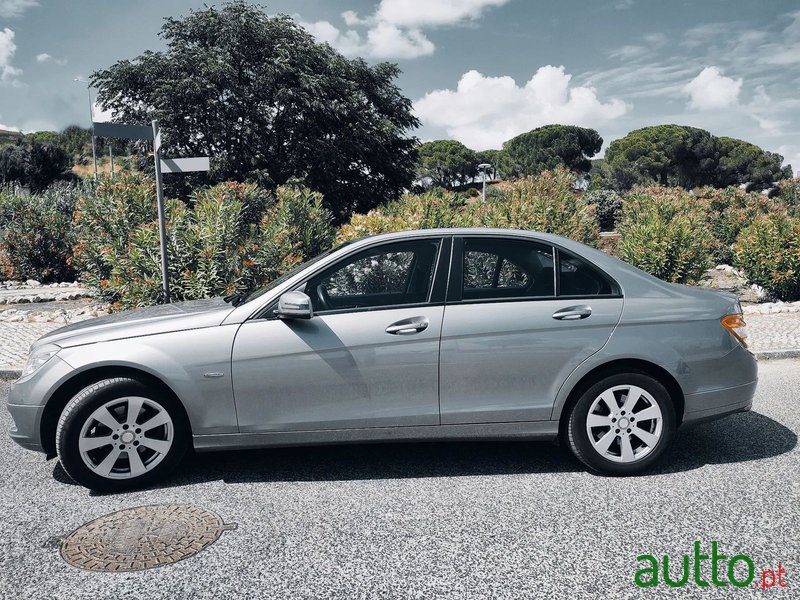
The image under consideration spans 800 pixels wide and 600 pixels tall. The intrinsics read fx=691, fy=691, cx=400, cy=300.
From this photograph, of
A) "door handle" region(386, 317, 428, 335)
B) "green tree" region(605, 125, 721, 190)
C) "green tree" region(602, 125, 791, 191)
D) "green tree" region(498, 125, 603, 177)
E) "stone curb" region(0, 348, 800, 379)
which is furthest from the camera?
"green tree" region(498, 125, 603, 177)

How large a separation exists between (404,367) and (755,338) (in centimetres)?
649

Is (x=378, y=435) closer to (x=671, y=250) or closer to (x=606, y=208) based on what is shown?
(x=671, y=250)

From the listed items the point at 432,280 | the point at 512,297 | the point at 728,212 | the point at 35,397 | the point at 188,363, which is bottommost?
the point at 35,397

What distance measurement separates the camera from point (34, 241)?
17.7 m

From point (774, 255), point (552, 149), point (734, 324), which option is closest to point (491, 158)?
point (552, 149)

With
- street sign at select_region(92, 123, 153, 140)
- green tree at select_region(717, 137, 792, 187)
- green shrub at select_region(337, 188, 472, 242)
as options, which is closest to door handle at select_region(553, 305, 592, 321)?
street sign at select_region(92, 123, 153, 140)

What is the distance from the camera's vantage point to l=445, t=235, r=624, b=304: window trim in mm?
4234

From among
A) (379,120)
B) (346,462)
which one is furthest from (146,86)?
(346,462)

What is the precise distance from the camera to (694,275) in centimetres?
1168

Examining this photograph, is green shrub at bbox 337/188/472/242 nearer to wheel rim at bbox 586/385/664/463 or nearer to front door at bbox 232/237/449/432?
front door at bbox 232/237/449/432

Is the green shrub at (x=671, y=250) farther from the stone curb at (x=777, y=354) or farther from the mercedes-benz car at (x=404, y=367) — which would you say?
the mercedes-benz car at (x=404, y=367)

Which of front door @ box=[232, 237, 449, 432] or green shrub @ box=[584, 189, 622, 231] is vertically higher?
green shrub @ box=[584, 189, 622, 231]

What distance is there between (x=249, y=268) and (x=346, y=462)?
5495 millimetres

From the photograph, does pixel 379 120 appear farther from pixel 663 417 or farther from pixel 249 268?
pixel 663 417
